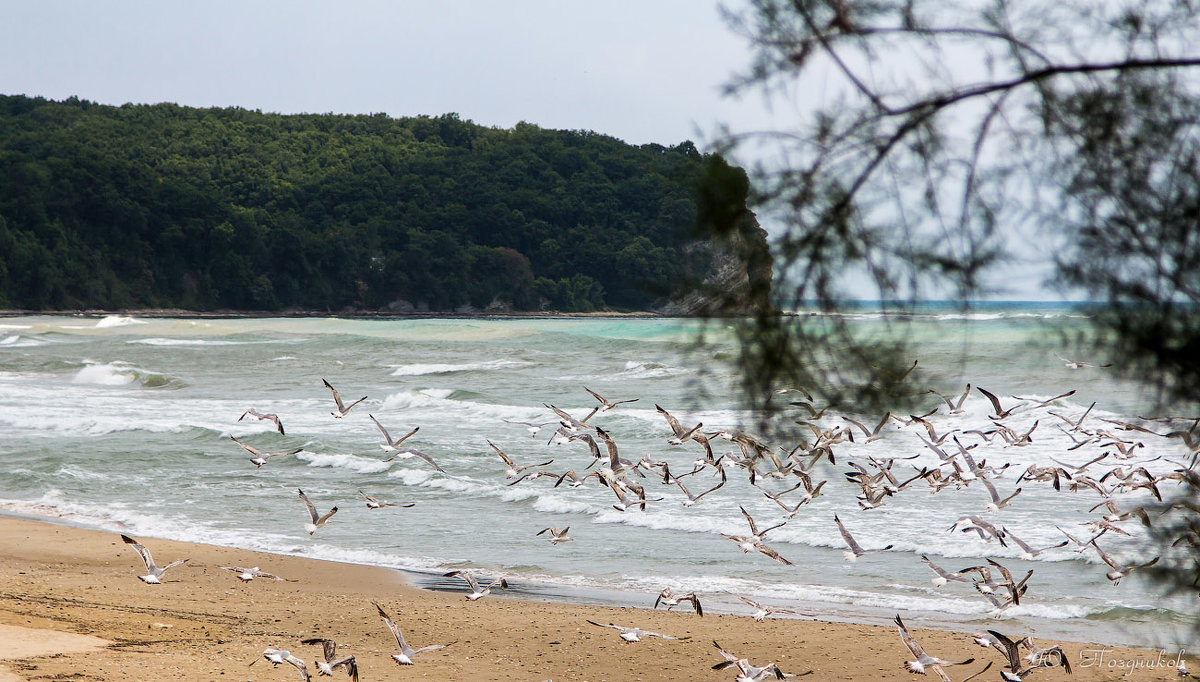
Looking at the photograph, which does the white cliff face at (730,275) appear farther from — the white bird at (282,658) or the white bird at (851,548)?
the white bird at (851,548)

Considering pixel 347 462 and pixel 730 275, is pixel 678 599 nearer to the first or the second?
pixel 730 275

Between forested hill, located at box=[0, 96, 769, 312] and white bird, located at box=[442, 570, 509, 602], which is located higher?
forested hill, located at box=[0, 96, 769, 312]

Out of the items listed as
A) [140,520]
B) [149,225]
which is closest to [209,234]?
[149,225]

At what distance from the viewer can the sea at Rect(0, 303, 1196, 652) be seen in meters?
7.47

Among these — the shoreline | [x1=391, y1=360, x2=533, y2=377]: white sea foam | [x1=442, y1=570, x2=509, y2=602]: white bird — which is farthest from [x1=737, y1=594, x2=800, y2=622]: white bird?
the shoreline

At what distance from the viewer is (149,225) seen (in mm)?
89250

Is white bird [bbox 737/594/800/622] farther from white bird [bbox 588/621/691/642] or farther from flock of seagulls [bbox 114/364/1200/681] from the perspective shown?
white bird [bbox 588/621/691/642]

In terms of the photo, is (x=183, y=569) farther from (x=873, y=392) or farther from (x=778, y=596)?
(x=873, y=392)

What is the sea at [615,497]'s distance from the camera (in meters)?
7.47

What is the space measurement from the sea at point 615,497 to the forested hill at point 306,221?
177 feet

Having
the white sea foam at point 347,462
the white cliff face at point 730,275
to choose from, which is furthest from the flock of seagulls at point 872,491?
the white sea foam at point 347,462

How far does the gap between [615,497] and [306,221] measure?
89405 mm

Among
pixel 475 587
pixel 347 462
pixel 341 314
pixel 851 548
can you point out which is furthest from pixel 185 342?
pixel 341 314

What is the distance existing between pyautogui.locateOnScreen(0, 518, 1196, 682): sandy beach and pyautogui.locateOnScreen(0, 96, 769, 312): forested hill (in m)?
64.9
